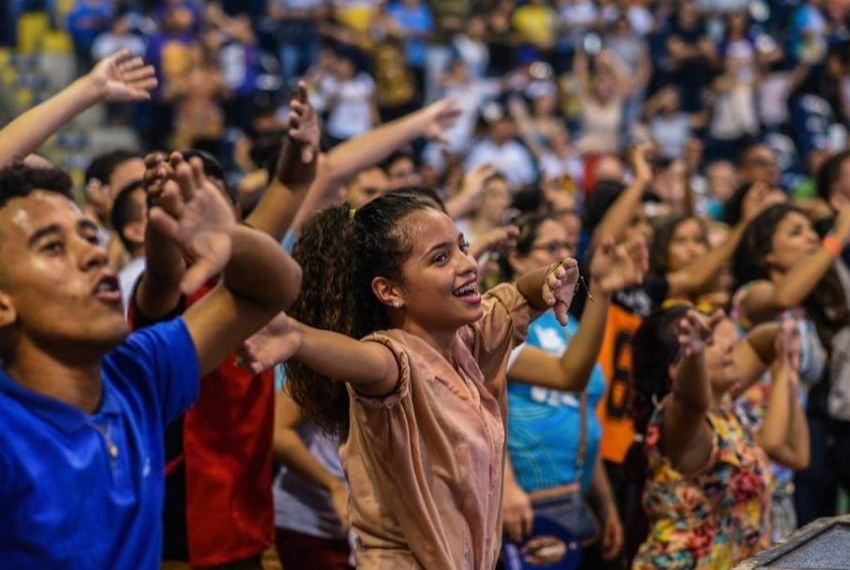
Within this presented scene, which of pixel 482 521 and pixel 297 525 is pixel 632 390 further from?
pixel 482 521

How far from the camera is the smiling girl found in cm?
340

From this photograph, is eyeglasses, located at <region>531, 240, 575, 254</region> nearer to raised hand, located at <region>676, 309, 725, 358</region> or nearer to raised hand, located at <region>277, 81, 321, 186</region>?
raised hand, located at <region>676, 309, 725, 358</region>

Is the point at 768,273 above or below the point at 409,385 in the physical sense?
below

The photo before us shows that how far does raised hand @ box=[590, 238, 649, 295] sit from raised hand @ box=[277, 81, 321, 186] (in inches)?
37.9

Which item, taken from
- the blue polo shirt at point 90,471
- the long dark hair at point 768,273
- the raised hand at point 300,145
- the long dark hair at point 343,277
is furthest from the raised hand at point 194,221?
the long dark hair at point 768,273

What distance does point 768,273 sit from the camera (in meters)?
6.68

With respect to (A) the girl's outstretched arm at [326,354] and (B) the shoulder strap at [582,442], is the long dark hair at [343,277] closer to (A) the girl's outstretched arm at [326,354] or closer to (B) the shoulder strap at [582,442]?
(A) the girl's outstretched arm at [326,354]

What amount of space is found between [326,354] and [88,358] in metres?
0.57

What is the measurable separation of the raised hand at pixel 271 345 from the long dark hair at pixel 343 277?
2.16 ft

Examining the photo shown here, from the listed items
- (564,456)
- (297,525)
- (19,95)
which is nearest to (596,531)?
(564,456)

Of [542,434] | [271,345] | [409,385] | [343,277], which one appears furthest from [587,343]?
[271,345]

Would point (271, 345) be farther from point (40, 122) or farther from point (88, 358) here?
point (40, 122)

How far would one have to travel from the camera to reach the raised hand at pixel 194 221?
2445 millimetres

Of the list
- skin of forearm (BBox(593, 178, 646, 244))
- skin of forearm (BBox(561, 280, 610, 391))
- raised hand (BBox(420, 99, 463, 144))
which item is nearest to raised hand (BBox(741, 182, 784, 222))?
skin of forearm (BBox(593, 178, 646, 244))
